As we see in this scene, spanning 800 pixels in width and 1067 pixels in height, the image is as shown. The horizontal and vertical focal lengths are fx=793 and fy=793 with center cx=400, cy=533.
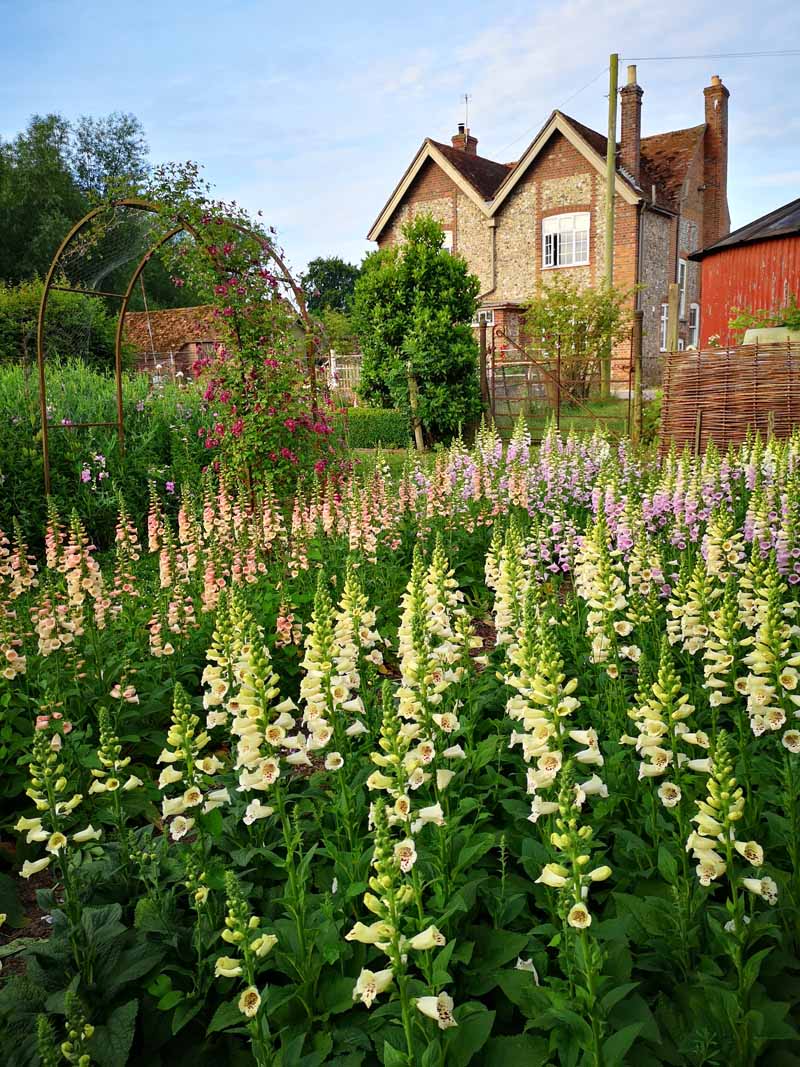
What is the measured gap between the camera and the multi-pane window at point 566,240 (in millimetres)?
27109

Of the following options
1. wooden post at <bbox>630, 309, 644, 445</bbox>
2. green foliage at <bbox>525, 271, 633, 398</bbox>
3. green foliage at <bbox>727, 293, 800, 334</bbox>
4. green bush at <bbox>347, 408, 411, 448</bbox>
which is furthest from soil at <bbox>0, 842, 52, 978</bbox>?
green foliage at <bbox>525, 271, 633, 398</bbox>

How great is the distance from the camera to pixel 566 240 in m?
27.4

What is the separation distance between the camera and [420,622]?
2662mm

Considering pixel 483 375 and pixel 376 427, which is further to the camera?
pixel 376 427

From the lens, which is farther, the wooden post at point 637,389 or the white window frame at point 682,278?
the white window frame at point 682,278

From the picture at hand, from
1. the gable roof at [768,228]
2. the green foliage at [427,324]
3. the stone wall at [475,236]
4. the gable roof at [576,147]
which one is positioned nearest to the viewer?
the gable roof at [768,228]

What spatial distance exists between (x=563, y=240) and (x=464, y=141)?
8631mm

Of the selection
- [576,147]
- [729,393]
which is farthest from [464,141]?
[729,393]

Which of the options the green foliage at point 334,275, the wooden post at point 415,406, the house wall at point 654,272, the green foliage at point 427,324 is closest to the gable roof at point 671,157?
the house wall at point 654,272

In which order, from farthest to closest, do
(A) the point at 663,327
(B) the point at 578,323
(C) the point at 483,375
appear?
1. (A) the point at 663,327
2. (B) the point at 578,323
3. (C) the point at 483,375

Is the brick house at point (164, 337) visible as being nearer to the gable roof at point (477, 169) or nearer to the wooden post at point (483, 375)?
the gable roof at point (477, 169)

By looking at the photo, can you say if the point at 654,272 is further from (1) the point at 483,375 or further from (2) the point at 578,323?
(1) the point at 483,375

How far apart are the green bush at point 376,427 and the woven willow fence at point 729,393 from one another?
22.9 feet

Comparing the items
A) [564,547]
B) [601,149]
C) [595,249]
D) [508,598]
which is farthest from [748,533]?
[601,149]
